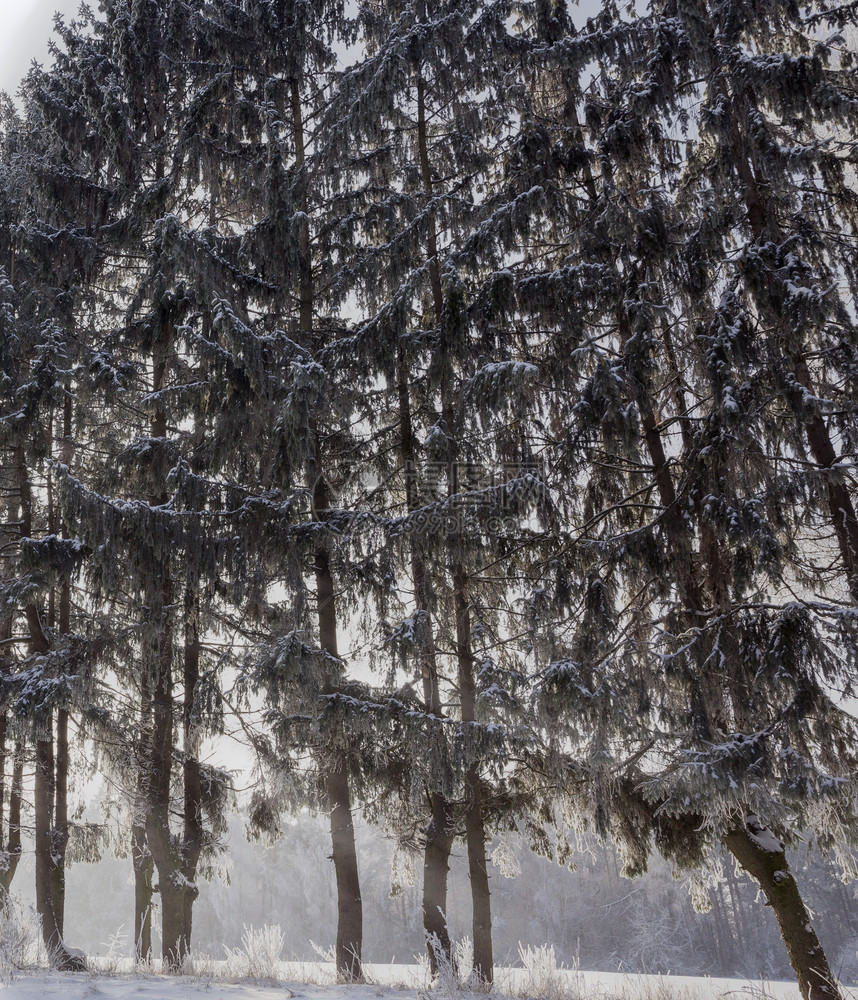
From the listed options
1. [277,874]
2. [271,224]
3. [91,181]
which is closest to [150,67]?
[91,181]

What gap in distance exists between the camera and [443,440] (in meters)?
8.74

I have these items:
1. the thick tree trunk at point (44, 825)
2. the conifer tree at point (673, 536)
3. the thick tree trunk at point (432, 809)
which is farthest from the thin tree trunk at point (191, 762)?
the conifer tree at point (673, 536)

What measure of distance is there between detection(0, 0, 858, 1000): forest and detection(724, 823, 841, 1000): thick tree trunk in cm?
5

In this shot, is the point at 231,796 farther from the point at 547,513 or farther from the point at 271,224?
the point at 271,224

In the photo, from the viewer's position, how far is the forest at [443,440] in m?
7.01

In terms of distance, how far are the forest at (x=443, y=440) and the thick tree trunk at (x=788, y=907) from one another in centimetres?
5

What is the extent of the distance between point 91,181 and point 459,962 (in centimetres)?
1233

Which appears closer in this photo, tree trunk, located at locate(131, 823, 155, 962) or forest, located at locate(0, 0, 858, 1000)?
forest, located at locate(0, 0, 858, 1000)

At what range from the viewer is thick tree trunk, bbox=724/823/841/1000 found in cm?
654

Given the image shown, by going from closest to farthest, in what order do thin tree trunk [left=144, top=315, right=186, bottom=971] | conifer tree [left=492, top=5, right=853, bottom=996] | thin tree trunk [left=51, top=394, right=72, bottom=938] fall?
1. conifer tree [left=492, top=5, right=853, bottom=996]
2. thin tree trunk [left=144, top=315, right=186, bottom=971]
3. thin tree trunk [left=51, top=394, right=72, bottom=938]

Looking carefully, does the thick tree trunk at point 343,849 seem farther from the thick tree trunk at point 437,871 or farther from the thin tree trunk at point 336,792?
the thick tree trunk at point 437,871

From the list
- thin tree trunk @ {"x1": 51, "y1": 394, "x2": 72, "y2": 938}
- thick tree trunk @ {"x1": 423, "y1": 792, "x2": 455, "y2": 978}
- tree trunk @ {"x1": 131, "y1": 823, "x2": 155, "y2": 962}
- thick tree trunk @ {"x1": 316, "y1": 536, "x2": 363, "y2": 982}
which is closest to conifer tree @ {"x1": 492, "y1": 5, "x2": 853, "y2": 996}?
thick tree trunk @ {"x1": 423, "y1": 792, "x2": 455, "y2": 978}

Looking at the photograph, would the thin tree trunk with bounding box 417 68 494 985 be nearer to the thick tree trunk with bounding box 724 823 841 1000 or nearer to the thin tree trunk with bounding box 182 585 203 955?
the thick tree trunk with bounding box 724 823 841 1000

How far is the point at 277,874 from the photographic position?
50438 millimetres
